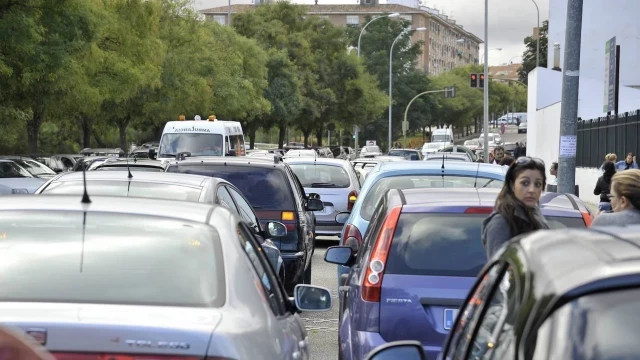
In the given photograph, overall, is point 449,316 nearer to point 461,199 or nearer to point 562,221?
point 461,199

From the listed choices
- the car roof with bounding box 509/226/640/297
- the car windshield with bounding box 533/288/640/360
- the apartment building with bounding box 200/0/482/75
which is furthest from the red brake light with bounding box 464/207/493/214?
the apartment building with bounding box 200/0/482/75

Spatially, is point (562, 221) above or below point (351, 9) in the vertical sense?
below

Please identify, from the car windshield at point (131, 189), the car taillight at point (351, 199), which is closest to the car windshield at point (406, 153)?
the car taillight at point (351, 199)

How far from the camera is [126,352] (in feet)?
11.9

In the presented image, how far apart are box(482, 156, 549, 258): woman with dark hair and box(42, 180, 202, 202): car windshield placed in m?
2.89

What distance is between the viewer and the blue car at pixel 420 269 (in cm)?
633

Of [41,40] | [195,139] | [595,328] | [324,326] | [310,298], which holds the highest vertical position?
[41,40]

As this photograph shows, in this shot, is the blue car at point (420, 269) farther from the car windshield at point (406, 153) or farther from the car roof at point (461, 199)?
the car windshield at point (406, 153)

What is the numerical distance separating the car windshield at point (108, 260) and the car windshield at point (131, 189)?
11.9 feet

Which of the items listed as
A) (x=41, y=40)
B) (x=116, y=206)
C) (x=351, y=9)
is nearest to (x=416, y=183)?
(x=116, y=206)

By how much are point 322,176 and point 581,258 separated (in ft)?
60.1

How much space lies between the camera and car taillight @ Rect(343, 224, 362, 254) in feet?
33.6

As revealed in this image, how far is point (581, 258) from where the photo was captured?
267 cm

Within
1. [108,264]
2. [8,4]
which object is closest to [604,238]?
[108,264]
